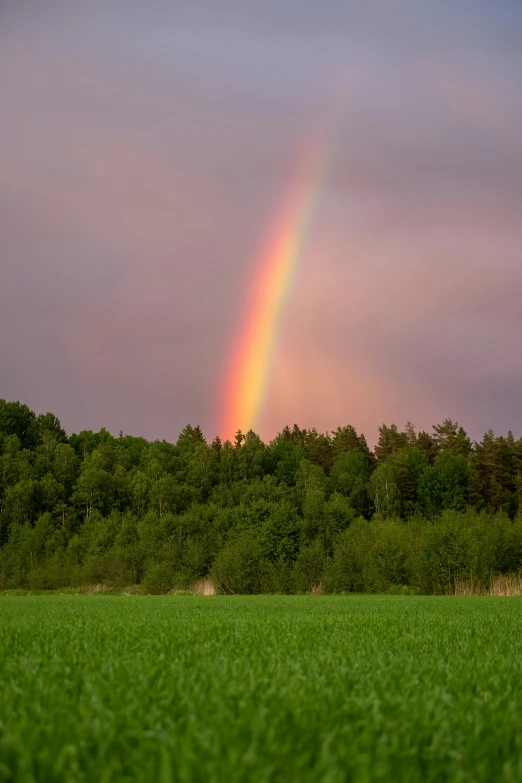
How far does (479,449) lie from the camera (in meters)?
130

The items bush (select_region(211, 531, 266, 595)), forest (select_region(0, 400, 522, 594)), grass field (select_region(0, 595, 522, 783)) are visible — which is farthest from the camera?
bush (select_region(211, 531, 266, 595))

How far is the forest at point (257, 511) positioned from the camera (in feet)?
231

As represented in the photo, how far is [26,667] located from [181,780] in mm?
3561

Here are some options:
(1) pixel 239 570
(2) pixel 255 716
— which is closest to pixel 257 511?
(1) pixel 239 570

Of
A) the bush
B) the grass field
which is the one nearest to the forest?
the bush

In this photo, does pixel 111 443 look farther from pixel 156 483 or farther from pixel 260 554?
pixel 260 554

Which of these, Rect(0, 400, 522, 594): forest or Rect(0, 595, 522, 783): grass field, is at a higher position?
Rect(0, 400, 522, 594): forest

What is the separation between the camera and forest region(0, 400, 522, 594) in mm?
70500

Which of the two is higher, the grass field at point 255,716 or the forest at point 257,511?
the forest at point 257,511

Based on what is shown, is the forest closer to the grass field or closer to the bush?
the bush

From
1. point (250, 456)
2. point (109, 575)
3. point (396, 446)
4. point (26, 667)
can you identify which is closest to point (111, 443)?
point (250, 456)

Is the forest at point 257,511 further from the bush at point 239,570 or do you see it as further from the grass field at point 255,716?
the grass field at point 255,716

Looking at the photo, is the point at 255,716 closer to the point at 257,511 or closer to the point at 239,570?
the point at 239,570

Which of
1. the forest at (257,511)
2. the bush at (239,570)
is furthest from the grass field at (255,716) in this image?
the bush at (239,570)
